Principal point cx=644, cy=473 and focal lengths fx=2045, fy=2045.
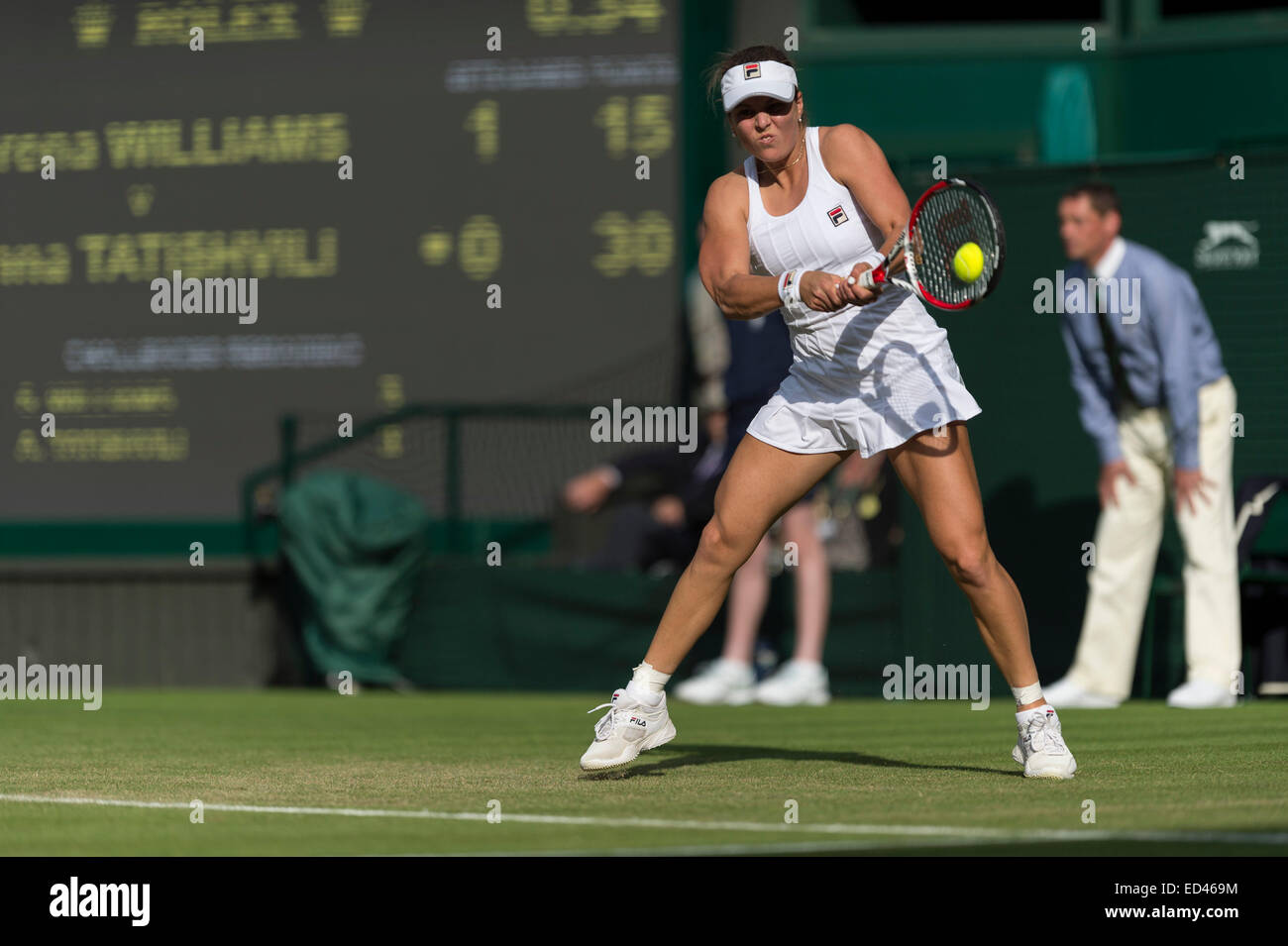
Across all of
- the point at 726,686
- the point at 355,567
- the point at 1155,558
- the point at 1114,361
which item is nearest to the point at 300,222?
the point at 355,567

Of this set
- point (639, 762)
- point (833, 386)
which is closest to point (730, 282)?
point (833, 386)

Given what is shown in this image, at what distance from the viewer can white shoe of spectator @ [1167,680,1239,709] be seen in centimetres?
868

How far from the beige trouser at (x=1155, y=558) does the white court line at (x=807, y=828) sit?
428 cm

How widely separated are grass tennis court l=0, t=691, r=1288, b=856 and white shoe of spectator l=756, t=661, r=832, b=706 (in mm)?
380

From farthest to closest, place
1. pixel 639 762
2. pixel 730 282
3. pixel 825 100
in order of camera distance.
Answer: pixel 825 100 < pixel 639 762 < pixel 730 282

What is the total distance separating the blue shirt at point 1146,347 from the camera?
343 inches

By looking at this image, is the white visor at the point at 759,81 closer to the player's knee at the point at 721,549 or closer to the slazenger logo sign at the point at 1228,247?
the player's knee at the point at 721,549

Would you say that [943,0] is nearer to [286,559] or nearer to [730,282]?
[286,559]

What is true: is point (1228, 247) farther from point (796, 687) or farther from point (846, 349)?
point (846, 349)

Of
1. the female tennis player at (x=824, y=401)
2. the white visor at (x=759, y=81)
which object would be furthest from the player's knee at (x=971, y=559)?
the white visor at (x=759, y=81)

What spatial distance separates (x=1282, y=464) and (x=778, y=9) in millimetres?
4940

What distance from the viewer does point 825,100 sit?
14617 mm

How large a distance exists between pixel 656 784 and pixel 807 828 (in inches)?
42.4

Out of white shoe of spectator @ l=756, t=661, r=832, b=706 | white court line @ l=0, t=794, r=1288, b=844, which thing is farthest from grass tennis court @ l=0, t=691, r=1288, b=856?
white shoe of spectator @ l=756, t=661, r=832, b=706
